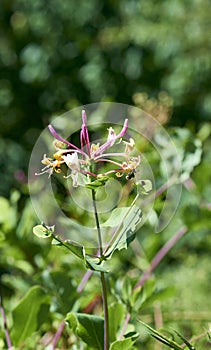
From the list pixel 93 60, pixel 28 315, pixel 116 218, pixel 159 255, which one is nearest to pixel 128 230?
pixel 116 218

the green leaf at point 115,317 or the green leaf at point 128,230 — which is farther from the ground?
the green leaf at point 128,230

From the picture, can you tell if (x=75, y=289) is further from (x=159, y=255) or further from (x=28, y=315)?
(x=159, y=255)

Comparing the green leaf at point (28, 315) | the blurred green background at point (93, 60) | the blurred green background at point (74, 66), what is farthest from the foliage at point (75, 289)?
the blurred green background at point (74, 66)

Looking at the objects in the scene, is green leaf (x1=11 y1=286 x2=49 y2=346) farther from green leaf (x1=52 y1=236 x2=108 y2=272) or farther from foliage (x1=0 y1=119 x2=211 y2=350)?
green leaf (x1=52 y1=236 x2=108 y2=272)

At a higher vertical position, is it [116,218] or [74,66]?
[116,218]

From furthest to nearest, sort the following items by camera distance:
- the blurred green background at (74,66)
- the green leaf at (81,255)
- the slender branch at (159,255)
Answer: the blurred green background at (74,66) → the slender branch at (159,255) → the green leaf at (81,255)

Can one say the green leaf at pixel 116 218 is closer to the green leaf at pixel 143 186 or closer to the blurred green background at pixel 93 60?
the green leaf at pixel 143 186
